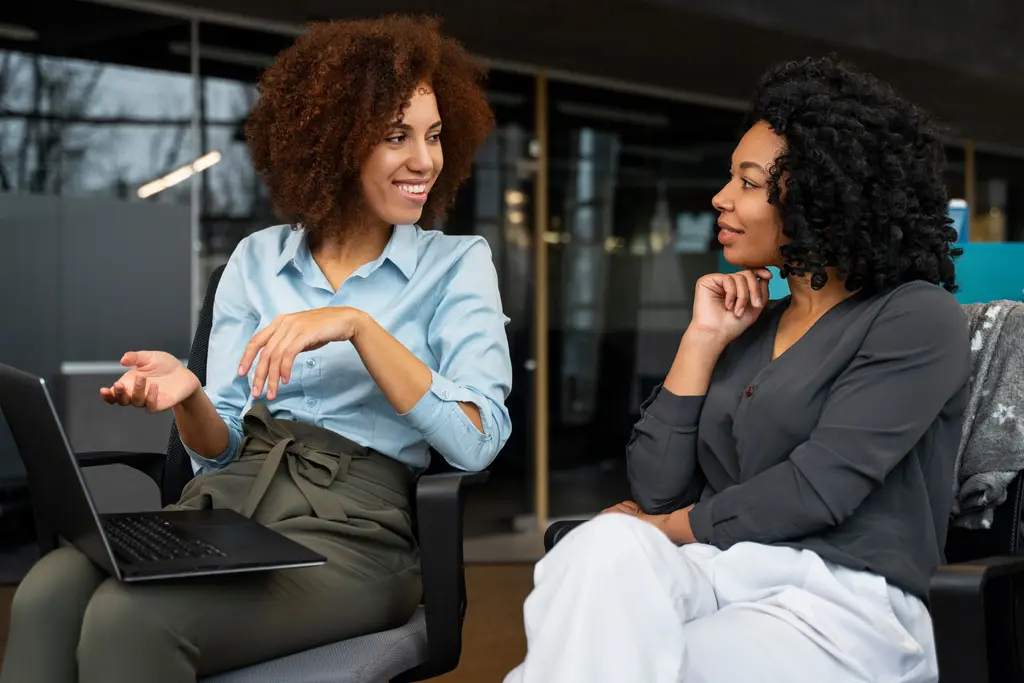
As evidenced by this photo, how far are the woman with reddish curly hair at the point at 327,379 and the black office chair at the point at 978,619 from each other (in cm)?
74

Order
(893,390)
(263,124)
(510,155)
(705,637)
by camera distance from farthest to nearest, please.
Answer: (510,155)
(263,124)
(893,390)
(705,637)

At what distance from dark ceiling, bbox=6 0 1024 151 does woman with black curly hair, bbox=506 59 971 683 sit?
10.1 ft

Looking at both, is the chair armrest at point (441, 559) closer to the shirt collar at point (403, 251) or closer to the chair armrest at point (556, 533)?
the chair armrest at point (556, 533)

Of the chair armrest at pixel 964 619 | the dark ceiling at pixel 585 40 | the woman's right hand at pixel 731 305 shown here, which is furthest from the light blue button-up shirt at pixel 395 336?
the dark ceiling at pixel 585 40

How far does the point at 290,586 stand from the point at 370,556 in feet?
0.55

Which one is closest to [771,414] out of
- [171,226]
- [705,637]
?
[705,637]

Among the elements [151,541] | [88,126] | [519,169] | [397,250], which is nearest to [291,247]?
[397,250]

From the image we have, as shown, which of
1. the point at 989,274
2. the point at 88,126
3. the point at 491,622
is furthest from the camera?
the point at 88,126

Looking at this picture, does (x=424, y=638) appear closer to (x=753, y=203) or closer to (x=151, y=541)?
(x=151, y=541)

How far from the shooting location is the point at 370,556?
169 centimetres

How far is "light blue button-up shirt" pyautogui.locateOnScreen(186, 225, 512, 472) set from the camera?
6.01ft

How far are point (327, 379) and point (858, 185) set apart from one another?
0.92 m

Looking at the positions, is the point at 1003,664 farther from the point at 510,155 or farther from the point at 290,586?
the point at 510,155

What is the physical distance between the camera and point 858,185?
1.70 metres
